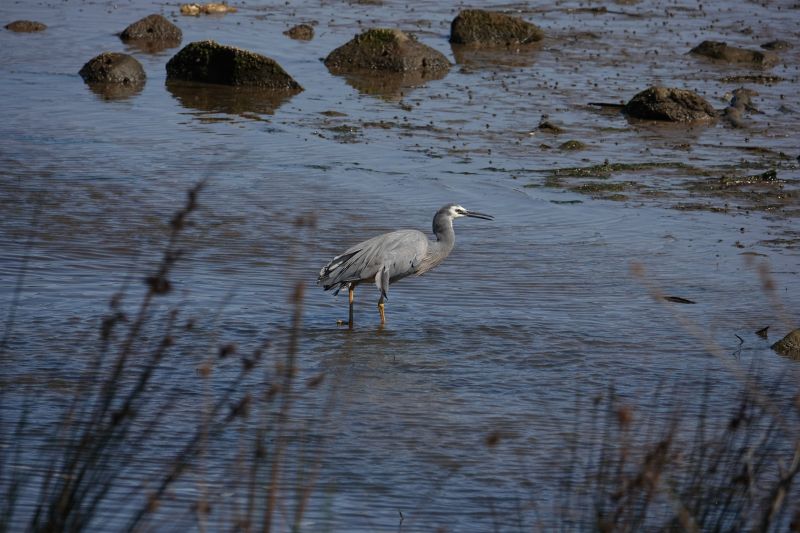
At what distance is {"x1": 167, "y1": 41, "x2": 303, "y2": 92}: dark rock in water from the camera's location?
18438mm

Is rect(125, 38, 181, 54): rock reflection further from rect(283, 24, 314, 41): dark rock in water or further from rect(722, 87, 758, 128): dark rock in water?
rect(722, 87, 758, 128): dark rock in water

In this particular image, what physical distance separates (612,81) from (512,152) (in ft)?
16.9

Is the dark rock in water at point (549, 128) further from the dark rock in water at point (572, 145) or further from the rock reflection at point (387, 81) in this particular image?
the rock reflection at point (387, 81)

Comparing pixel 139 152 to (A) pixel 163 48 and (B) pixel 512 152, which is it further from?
(A) pixel 163 48

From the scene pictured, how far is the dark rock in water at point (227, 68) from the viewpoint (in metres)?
18.4

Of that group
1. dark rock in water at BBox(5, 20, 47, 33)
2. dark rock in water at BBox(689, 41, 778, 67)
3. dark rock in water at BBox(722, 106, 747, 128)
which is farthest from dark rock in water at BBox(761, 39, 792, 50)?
dark rock in water at BBox(5, 20, 47, 33)

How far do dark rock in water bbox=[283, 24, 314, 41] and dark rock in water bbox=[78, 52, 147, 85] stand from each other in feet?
15.8

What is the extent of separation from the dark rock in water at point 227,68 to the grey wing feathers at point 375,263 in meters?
8.95

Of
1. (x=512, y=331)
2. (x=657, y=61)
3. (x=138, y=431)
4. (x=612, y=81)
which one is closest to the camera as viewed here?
(x=138, y=431)

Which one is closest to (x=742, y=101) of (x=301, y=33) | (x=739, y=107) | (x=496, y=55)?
(x=739, y=107)

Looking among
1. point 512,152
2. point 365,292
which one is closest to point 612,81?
point 512,152

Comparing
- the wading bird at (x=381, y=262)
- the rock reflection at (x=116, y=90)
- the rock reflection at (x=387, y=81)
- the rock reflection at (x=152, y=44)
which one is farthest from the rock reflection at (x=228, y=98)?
the wading bird at (x=381, y=262)

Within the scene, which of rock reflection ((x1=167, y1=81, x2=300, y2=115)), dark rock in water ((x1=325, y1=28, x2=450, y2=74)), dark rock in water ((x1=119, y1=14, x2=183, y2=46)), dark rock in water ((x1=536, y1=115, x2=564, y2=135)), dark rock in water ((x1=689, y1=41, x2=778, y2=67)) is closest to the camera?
dark rock in water ((x1=536, y1=115, x2=564, y2=135))

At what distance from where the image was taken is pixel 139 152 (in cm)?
1438
